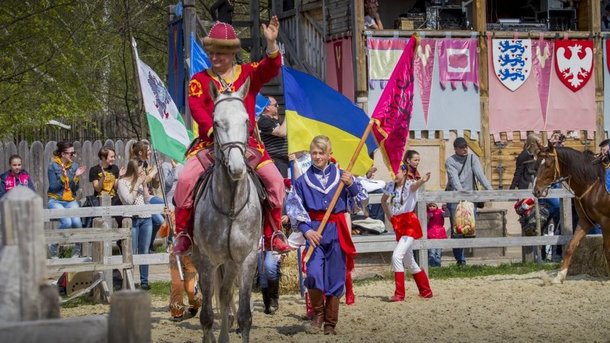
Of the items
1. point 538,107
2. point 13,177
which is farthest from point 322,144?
point 538,107

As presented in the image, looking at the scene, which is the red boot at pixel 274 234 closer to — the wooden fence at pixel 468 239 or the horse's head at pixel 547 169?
the wooden fence at pixel 468 239

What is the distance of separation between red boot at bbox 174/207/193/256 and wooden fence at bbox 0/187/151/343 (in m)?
5.60

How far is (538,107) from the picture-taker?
22875mm

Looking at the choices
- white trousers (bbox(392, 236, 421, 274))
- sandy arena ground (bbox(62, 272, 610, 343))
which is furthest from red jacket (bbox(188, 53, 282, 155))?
white trousers (bbox(392, 236, 421, 274))

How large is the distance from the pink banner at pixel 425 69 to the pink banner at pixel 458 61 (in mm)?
188

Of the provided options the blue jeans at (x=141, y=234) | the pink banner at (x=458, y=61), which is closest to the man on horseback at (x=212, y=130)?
the blue jeans at (x=141, y=234)

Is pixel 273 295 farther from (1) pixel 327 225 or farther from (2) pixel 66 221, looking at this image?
(2) pixel 66 221

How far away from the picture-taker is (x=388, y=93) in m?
12.1

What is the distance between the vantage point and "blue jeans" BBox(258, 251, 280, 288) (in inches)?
505

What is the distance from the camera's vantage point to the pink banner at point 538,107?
22.7 m

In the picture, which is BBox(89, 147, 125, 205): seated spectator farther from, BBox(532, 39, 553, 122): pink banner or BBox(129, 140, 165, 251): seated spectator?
BBox(532, 39, 553, 122): pink banner

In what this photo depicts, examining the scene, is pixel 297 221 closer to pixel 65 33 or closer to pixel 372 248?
pixel 372 248

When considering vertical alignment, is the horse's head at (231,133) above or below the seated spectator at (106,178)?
above

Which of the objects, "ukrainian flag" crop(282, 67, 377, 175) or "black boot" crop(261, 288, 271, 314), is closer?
"black boot" crop(261, 288, 271, 314)
